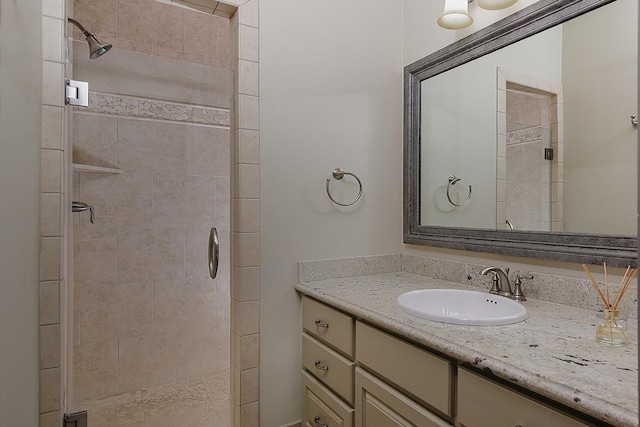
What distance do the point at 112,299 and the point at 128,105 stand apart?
1236 millimetres

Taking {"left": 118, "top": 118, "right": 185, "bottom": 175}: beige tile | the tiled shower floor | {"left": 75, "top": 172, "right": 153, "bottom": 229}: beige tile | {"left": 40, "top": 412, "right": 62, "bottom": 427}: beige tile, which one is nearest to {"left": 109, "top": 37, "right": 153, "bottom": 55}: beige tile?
{"left": 118, "top": 118, "right": 185, "bottom": 175}: beige tile

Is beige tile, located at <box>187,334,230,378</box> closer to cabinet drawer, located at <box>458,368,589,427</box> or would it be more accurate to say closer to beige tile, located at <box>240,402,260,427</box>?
beige tile, located at <box>240,402,260,427</box>

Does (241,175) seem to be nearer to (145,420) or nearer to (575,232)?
(575,232)

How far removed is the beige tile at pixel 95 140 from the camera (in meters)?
2.20

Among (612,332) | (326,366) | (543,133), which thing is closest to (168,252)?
(326,366)

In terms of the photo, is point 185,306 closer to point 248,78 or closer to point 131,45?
point 248,78

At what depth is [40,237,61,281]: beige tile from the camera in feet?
3.98

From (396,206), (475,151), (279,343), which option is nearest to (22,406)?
(279,343)

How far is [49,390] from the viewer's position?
1223mm

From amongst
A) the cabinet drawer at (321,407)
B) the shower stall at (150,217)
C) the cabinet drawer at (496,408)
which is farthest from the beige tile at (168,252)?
the cabinet drawer at (496,408)

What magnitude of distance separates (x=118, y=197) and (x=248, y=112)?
1.25 meters

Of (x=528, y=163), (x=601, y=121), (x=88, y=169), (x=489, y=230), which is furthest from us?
(x=88, y=169)

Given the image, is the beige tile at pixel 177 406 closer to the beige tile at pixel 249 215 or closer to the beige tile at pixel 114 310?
the beige tile at pixel 114 310

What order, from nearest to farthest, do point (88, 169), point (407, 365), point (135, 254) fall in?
point (407, 365) → point (88, 169) → point (135, 254)
